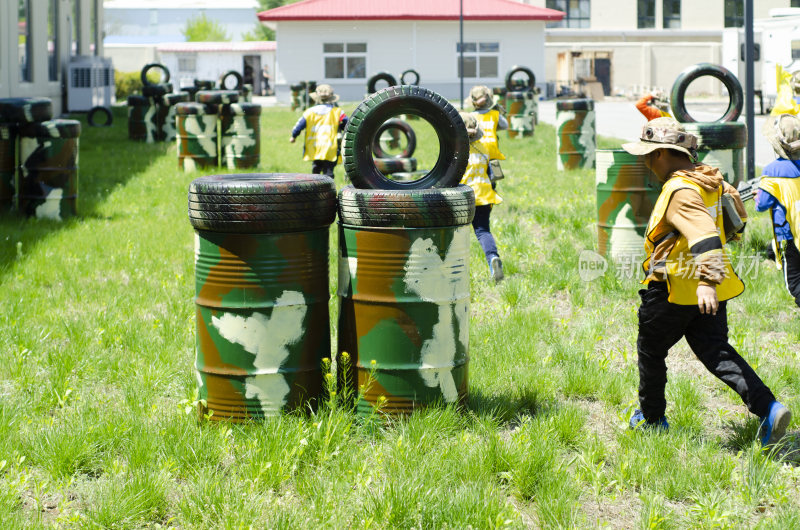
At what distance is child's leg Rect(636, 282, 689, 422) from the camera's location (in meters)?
4.68

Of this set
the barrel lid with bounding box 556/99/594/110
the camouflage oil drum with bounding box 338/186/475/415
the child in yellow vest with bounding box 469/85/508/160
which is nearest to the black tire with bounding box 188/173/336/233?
the camouflage oil drum with bounding box 338/186/475/415

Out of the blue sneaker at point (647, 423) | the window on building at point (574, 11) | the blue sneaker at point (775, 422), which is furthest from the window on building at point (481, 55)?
the blue sneaker at point (775, 422)

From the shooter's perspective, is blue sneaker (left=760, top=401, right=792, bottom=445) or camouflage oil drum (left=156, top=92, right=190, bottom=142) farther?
camouflage oil drum (left=156, top=92, right=190, bottom=142)

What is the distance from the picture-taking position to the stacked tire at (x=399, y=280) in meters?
4.69

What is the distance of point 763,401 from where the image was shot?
15.0ft

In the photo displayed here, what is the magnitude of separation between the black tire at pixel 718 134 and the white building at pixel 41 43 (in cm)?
1564

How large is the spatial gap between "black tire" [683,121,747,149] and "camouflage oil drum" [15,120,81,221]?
649 cm

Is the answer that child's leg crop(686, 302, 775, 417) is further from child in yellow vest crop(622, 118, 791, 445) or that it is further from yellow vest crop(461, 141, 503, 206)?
yellow vest crop(461, 141, 503, 206)

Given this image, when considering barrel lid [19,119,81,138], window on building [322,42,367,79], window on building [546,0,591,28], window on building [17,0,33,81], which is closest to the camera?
barrel lid [19,119,81,138]

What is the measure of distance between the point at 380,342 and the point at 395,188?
76 centimetres

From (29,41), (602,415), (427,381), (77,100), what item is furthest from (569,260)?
(77,100)

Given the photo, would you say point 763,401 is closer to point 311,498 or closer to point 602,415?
point 602,415

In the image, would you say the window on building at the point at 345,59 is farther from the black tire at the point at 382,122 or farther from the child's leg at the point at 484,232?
the black tire at the point at 382,122

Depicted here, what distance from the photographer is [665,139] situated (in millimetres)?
4625
